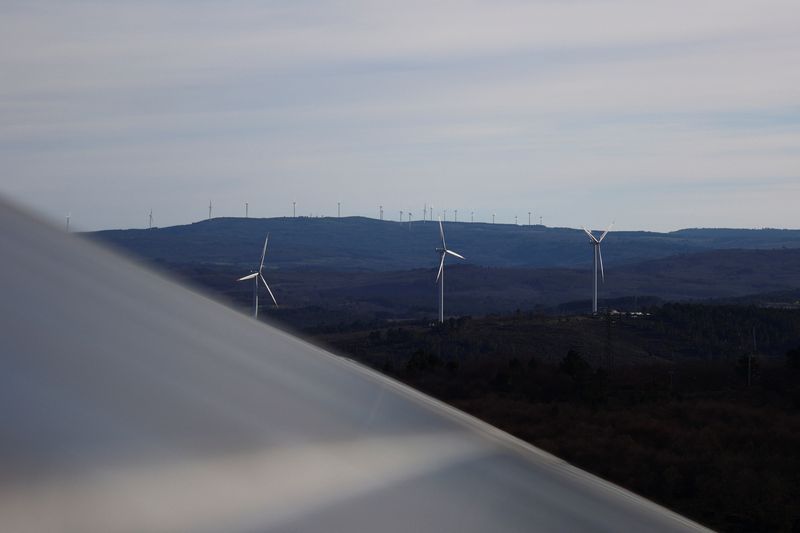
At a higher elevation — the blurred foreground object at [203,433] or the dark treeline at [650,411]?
the blurred foreground object at [203,433]

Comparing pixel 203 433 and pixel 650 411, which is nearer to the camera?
pixel 203 433

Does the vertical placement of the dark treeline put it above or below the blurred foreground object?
below

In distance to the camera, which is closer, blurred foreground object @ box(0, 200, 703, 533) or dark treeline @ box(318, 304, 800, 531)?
blurred foreground object @ box(0, 200, 703, 533)

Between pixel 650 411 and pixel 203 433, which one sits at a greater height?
pixel 203 433

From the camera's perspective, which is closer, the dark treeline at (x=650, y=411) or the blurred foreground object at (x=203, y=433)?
the blurred foreground object at (x=203, y=433)

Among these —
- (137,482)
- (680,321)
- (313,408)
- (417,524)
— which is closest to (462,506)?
(417,524)
